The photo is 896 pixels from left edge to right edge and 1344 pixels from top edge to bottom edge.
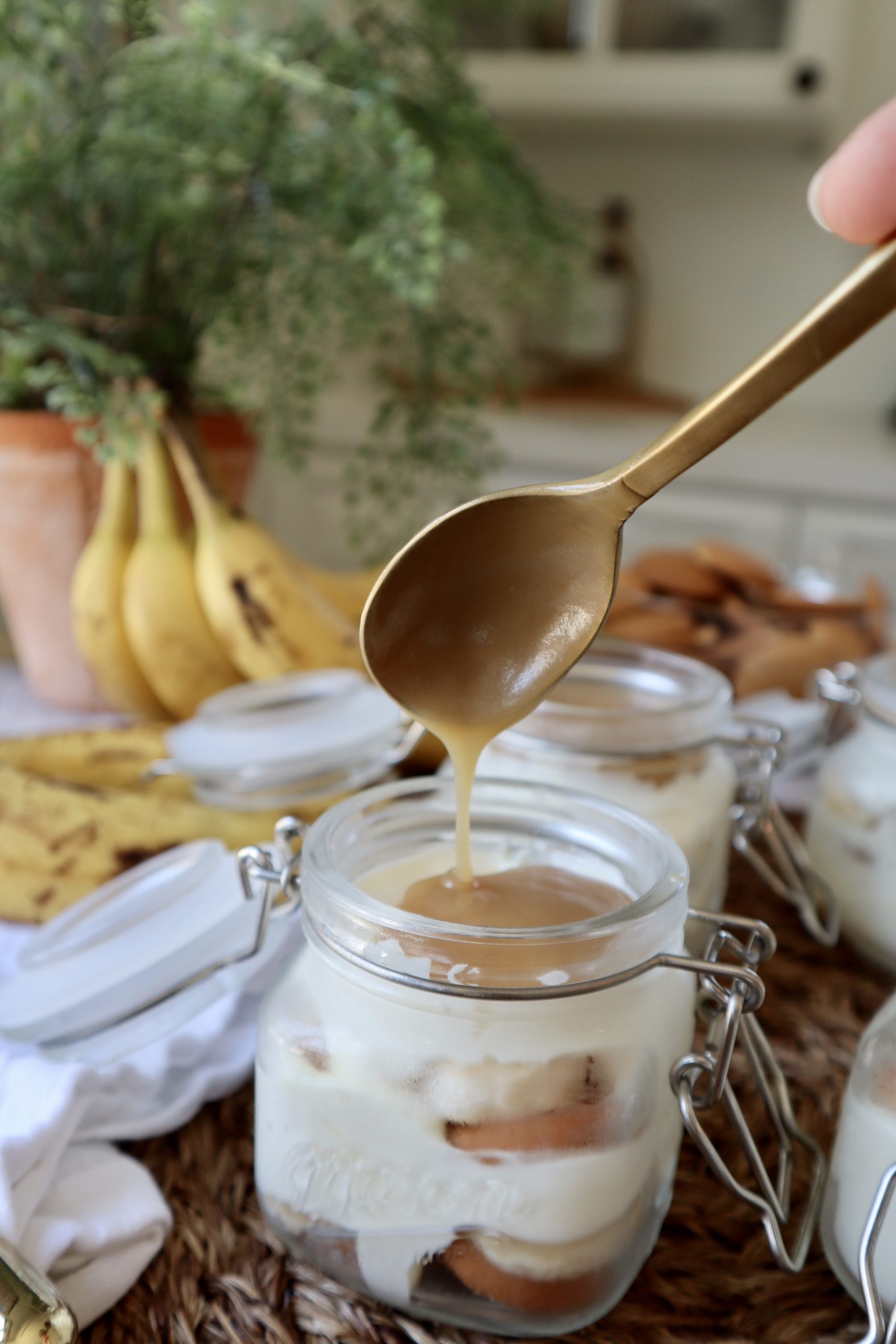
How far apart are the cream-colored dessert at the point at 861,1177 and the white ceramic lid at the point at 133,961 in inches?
7.5

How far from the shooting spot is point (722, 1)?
1.81 m

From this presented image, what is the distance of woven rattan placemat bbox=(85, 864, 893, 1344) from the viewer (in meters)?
0.30

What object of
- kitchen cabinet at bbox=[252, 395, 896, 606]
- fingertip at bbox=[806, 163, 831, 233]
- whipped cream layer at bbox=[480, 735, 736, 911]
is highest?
fingertip at bbox=[806, 163, 831, 233]

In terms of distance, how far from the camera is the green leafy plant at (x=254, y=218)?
63cm

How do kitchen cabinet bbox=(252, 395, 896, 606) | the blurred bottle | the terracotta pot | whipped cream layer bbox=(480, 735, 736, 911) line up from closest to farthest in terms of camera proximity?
whipped cream layer bbox=(480, 735, 736, 911), the terracotta pot, kitchen cabinet bbox=(252, 395, 896, 606), the blurred bottle

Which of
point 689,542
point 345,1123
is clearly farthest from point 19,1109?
point 689,542

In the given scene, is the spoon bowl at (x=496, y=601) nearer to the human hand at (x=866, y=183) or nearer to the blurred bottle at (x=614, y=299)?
the human hand at (x=866, y=183)

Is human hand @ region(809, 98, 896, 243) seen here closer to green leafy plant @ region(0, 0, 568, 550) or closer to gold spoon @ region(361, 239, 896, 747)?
gold spoon @ region(361, 239, 896, 747)

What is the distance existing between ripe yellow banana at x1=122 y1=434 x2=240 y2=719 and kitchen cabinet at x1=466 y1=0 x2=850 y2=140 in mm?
1350

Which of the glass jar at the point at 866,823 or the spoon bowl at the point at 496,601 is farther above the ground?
the spoon bowl at the point at 496,601

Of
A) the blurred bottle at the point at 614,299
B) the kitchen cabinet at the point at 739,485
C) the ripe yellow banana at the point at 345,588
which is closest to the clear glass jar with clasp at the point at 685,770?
the ripe yellow banana at the point at 345,588

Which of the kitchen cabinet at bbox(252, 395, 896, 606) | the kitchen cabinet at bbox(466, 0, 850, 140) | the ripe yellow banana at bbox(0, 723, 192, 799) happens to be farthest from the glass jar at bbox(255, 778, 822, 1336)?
the kitchen cabinet at bbox(466, 0, 850, 140)

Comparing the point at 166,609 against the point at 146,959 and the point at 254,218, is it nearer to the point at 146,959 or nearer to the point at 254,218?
the point at 254,218

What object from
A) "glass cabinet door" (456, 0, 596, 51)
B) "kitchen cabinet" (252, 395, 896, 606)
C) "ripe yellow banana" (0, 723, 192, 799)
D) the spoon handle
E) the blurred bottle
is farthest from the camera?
the blurred bottle
